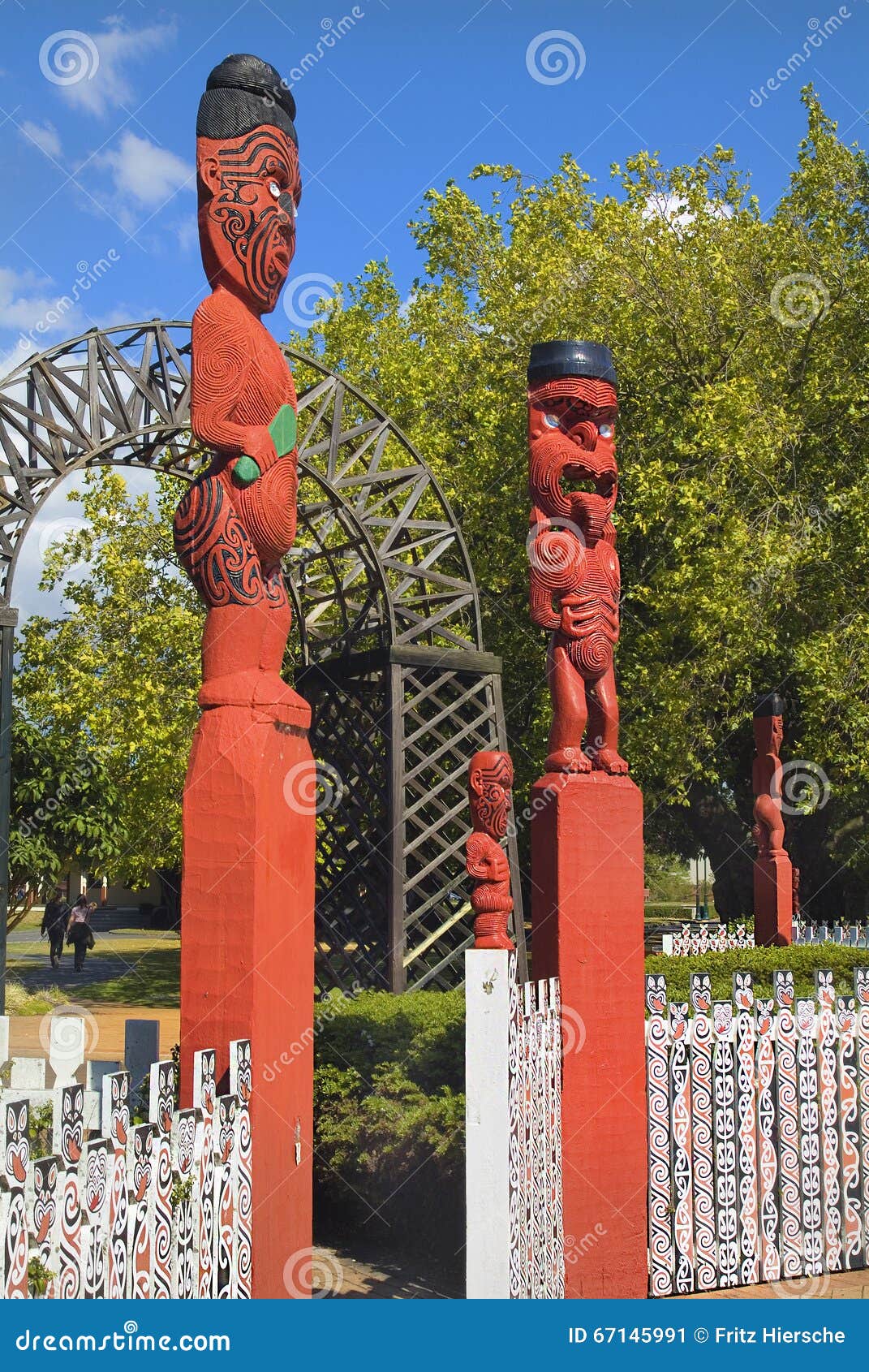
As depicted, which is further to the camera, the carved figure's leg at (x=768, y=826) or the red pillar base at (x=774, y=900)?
the carved figure's leg at (x=768, y=826)

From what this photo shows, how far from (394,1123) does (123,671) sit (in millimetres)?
10915

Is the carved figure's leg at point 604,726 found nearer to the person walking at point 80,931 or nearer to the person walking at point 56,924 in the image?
the person walking at point 56,924

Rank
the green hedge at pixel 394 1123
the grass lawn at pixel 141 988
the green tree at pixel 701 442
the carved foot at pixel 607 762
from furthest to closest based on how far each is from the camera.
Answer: the grass lawn at pixel 141 988
the green tree at pixel 701 442
the green hedge at pixel 394 1123
the carved foot at pixel 607 762

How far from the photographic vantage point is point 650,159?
18609mm

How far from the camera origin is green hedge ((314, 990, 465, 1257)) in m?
6.59

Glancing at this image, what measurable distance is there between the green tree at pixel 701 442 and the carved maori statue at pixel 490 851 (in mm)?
9394

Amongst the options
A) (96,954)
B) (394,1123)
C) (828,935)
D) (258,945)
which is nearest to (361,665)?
(394,1123)

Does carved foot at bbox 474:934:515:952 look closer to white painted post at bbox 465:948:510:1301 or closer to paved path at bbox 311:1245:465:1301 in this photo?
white painted post at bbox 465:948:510:1301

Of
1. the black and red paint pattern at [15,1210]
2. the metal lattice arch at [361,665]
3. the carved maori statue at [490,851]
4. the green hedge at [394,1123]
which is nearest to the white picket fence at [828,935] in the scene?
the metal lattice arch at [361,665]

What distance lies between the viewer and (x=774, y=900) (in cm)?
1540

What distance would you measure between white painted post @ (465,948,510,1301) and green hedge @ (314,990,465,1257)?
7.53 feet

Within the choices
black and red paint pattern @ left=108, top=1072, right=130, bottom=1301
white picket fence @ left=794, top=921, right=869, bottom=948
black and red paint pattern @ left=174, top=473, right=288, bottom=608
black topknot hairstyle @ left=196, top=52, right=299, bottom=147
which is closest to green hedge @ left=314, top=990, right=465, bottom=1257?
black and red paint pattern @ left=174, top=473, right=288, bottom=608

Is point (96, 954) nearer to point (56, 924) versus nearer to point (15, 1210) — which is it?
point (56, 924)

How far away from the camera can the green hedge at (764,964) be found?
463 inches
